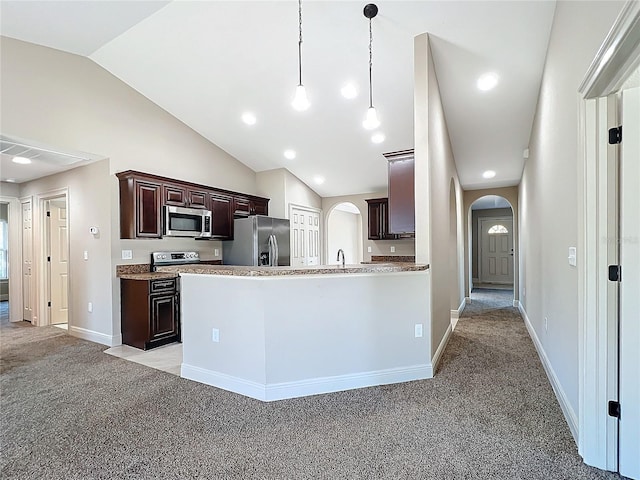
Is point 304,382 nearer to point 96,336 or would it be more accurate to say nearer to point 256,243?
point 256,243

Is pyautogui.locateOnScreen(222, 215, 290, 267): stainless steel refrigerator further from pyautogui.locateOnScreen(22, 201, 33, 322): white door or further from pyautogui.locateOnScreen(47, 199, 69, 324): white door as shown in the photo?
pyautogui.locateOnScreen(22, 201, 33, 322): white door

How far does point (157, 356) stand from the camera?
12.4ft

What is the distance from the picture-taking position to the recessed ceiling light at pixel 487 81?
335 centimetres

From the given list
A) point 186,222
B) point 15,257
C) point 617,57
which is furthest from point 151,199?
point 617,57

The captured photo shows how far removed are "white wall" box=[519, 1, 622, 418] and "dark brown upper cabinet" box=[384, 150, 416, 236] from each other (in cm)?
126

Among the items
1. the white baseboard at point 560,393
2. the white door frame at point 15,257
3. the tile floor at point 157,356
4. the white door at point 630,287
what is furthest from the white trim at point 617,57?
the white door frame at point 15,257

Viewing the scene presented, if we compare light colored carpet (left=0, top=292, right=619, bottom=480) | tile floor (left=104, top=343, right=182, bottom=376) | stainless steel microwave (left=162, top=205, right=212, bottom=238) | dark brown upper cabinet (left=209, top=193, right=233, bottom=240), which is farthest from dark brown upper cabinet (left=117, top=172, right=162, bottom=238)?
light colored carpet (left=0, top=292, right=619, bottom=480)

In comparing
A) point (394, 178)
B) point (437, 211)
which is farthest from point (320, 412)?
point (394, 178)

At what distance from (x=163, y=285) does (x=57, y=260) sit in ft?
8.72

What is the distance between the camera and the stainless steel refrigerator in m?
5.36

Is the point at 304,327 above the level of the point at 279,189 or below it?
below

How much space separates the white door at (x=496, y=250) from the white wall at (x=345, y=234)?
3.67 meters

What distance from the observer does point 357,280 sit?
2744 millimetres

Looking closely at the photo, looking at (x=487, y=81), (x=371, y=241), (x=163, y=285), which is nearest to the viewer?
(x=487, y=81)
